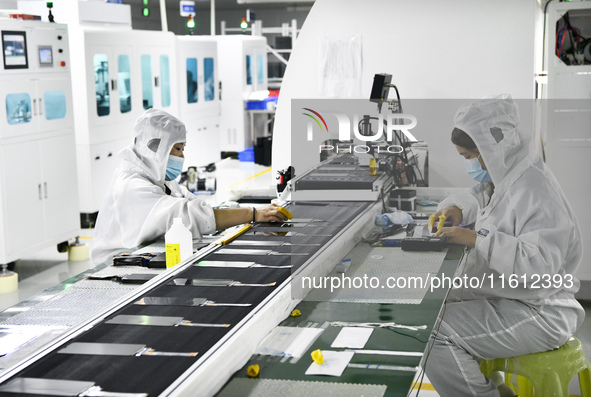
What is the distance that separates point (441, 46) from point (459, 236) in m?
1.85

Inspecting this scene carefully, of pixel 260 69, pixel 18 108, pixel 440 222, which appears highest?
pixel 260 69

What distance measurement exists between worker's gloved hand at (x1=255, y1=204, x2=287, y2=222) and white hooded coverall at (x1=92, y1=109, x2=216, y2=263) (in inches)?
8.0

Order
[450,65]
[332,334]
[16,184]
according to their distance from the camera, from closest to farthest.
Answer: [332,334] → [450,65] → [16,184]

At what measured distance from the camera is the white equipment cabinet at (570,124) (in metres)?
4.39

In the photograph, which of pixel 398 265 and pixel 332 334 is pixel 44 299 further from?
pixel 398 265

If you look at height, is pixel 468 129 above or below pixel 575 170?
above

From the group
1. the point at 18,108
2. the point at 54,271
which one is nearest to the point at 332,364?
the point at 18,108

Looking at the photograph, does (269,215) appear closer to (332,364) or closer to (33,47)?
(332,364)

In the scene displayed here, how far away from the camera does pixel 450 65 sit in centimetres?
415

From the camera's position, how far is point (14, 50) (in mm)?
5051

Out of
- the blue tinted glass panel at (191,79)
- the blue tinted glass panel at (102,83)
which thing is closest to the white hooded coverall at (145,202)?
the blue tinted glass panel at (102,83)

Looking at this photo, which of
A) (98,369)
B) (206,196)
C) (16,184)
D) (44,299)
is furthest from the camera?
(206,196)

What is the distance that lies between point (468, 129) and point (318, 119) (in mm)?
1830

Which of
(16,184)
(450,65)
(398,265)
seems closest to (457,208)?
(398,265)
